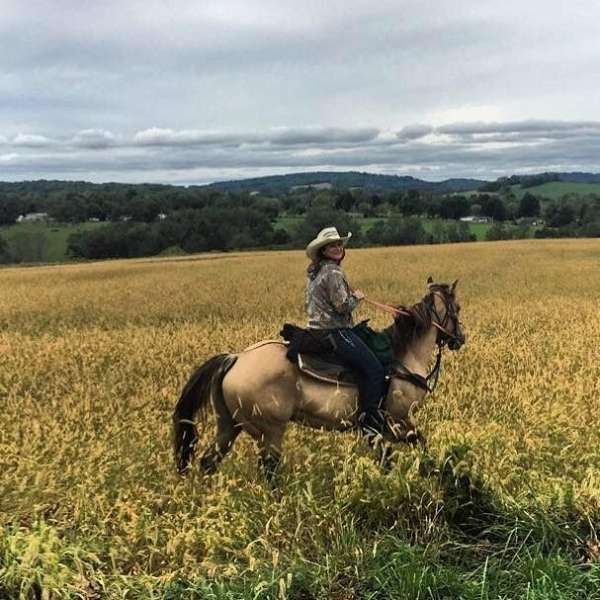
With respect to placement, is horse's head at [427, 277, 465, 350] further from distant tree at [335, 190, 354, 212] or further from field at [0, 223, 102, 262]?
distant tree at [335, 190, 354, 212]

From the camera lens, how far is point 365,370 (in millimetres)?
5992

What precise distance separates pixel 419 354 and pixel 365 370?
2.93 feet

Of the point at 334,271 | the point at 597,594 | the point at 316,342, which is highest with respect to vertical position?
the point at 334,271

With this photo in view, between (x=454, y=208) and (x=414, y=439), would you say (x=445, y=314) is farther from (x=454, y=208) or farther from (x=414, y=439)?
(x=454, y=208)

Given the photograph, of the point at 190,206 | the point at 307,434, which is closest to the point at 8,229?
the point at 190,206

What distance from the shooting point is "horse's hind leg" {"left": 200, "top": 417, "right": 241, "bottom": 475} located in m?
5.98

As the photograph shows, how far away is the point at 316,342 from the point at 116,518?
7.68ft

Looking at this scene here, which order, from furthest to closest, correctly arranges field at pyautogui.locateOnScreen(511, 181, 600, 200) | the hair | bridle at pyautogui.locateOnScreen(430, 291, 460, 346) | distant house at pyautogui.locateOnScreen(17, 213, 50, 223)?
field at pyautogui.locateOnScreen(511, 181, 600, 200) → distant house at pyautogui.locateOnScreen(17, 213, 50, 223) → bridle at pyautogui.locateOnScreen(430, 291, 460, 346) → the hair

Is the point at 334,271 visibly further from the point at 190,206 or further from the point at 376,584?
the point at 190,206

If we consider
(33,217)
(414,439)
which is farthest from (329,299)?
(33,217)

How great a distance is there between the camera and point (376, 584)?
4230 mm

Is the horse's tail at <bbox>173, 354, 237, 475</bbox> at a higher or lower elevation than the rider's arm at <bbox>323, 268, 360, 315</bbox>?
lower

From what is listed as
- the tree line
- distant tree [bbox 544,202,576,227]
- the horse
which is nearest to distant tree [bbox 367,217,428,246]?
the tree line

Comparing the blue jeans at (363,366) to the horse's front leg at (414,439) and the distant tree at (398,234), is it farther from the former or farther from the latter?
the distant tree at (398,234)
